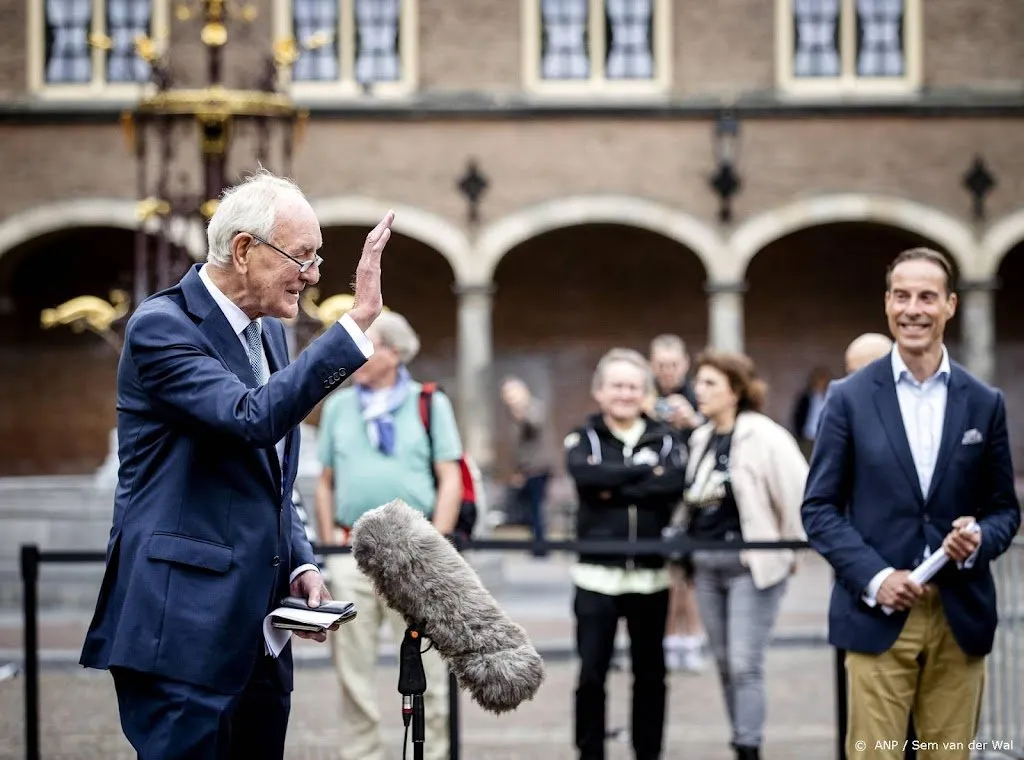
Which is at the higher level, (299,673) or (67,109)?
(67,109)

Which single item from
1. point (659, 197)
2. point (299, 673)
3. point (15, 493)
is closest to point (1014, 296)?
point (659, 197)

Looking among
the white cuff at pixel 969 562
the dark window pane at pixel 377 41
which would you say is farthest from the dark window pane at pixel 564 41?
the white cuff at pixel 969 562

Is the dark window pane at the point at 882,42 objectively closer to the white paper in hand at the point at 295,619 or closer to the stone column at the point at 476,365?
the stone column at the point at 476,365

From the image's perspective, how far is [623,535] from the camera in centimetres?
676

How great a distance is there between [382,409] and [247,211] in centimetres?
310

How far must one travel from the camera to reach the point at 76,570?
1112 centimetres

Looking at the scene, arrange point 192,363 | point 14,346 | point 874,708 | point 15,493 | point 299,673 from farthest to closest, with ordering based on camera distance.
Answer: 1. point 14,346
2. point 15,493
3. point 299,673
4. point 874,708
5. point 192,363

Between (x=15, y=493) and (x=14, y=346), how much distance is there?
11763 millimetres

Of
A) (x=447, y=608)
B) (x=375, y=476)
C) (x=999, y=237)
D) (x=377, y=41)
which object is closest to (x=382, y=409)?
(x=375, y=476)

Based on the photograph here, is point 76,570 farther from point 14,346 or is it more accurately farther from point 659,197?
point 14,346

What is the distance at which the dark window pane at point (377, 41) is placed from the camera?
21578 mm

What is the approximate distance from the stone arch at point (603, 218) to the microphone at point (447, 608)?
17811 mm

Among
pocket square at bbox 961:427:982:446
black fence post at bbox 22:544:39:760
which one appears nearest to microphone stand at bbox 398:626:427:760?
pocket square at bbox 961:427:982:446

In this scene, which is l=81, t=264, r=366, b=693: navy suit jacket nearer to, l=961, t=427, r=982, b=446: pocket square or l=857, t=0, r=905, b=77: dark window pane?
l=961, t=427, r=982, b=446: pocket square
